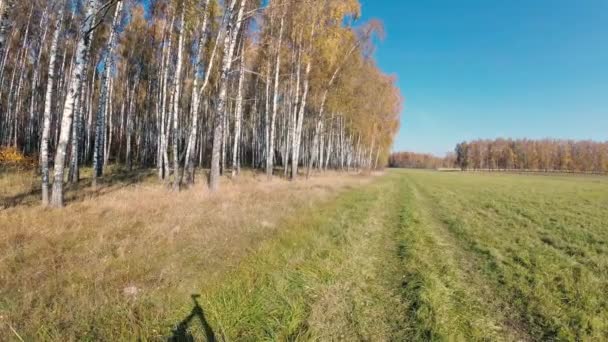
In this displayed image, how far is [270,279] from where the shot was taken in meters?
4.98

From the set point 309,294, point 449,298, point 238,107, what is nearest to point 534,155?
point 238,107

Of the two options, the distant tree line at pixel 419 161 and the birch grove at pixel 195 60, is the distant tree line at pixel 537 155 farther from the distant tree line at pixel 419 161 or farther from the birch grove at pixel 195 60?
the birch grove at pixel 195 60

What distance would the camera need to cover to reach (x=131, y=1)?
54.6 ft

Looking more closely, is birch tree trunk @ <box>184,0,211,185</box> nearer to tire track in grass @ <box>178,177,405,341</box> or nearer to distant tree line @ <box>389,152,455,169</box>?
tire track in grass @ <box>178,177,405,341</box>

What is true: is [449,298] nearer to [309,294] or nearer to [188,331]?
[309,294]

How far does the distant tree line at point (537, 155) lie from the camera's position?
114 m

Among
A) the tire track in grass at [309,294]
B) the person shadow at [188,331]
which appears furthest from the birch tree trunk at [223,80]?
the person shadow at [188,331]

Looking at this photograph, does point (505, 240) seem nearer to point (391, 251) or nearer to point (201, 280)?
point (391, 251)

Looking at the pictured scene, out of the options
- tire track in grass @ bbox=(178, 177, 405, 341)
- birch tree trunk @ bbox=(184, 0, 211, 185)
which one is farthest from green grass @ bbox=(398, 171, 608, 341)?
birch tree trunk @ bbox=(184, 0, 211, 185)

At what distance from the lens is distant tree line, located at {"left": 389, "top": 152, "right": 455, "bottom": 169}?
175m

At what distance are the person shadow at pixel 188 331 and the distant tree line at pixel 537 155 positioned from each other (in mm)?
145790

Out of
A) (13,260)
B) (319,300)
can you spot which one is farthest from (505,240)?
(13,260)

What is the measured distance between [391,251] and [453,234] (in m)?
3.37

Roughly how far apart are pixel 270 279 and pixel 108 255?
2599mm
